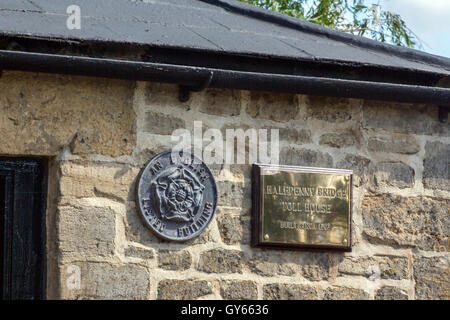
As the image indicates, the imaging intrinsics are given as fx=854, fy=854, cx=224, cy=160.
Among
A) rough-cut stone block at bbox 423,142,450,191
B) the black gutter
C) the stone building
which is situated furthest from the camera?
rough-cut stone block at bbox 423,142,450,191

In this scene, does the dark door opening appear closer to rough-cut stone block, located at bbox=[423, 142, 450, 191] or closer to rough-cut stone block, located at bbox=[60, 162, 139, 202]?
rough-cut stone block, located at bbox=[60, 162, 139, 202]

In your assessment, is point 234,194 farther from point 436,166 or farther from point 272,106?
point 436,166

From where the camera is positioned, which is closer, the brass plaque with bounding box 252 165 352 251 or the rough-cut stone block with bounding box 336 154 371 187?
the brass plaque with bounding box 252 165 352 251

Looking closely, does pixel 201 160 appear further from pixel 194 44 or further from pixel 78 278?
pixel 78 278

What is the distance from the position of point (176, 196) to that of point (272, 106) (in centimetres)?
69

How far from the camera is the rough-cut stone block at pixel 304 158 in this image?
13.9 feet

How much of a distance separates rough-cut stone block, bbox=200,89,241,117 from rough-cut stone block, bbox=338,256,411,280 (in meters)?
0.93

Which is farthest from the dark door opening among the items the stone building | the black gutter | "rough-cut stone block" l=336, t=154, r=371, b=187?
"rough-cut stone block" l=336, t=154, r=371, b=187

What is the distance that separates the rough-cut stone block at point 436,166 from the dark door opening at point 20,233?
1.95m

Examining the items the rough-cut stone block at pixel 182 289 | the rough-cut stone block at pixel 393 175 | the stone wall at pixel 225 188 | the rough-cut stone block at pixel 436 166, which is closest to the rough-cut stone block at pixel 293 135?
the stone wall at pixel 225 188

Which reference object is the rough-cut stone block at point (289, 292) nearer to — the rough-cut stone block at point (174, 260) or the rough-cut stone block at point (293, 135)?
the rough-cut stone block at point (174, 260)

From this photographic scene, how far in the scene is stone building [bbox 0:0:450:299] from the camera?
386 cm

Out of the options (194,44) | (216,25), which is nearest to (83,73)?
(194,44)

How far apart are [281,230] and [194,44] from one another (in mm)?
982
